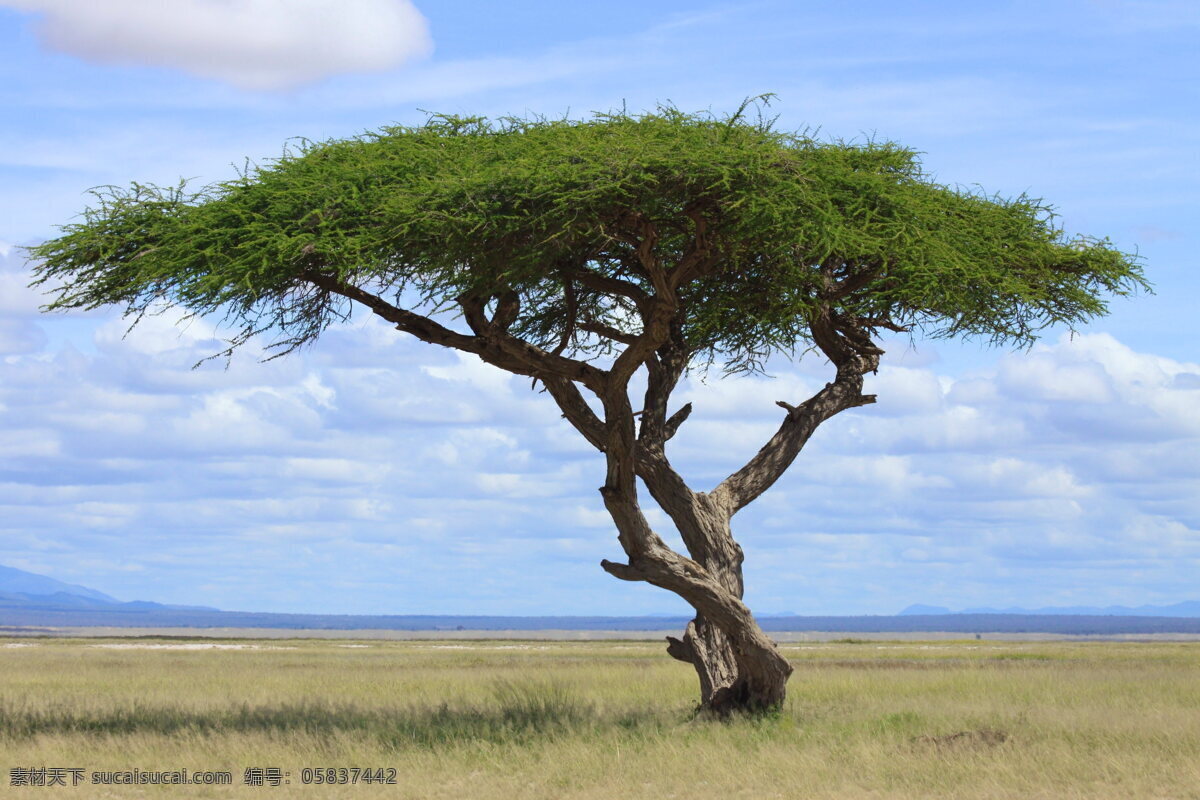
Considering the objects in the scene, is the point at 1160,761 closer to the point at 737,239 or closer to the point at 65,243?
the point at 737,239

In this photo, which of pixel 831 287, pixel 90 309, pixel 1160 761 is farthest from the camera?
pixel 831 287

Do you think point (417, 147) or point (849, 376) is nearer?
point (417, 147)

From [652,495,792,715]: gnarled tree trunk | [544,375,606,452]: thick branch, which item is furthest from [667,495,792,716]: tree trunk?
[544,375,606,452]: thick branch

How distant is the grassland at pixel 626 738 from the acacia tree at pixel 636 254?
2.49 m

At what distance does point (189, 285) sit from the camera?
59.2 ft

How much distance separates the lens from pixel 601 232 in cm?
1705

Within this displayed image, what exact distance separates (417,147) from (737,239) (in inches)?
198

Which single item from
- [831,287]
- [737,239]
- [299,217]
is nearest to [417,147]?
[299,217]

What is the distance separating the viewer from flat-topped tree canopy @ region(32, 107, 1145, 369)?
16.8 metres

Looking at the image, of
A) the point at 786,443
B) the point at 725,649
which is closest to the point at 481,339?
the point at 786,443

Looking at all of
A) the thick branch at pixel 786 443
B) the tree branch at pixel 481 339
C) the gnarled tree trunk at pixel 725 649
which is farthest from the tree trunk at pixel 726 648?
the tree branch at pixel 481 339

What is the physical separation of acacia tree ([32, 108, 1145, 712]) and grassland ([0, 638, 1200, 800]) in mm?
2491

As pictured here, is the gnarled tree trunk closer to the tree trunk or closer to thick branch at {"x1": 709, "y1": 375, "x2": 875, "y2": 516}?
the tree trunk

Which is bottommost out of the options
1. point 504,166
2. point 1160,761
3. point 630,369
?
point 1160,761
